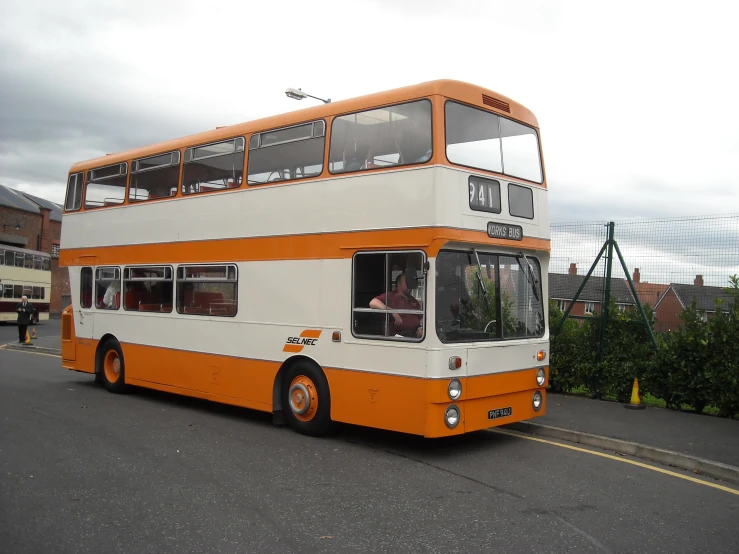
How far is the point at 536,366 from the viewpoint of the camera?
8531mm

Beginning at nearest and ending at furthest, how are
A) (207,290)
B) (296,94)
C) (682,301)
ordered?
(207,290) < (682,301) < (296,94)

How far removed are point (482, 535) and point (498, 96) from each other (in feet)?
17.3

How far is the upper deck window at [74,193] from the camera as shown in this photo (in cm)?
1343

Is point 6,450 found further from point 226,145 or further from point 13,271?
point 13,271

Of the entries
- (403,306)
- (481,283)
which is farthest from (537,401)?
(403,306)

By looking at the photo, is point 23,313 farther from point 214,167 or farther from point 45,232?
point 45,232

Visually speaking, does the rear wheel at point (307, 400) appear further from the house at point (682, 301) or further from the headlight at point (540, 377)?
the house at point (682, 301)

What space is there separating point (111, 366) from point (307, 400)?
5.61 meters

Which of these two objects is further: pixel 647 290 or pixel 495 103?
pixel 647 290

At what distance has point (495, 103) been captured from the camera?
27.2ft

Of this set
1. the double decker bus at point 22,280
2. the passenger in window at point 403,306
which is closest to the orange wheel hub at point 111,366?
the passenger in window at point 403,306

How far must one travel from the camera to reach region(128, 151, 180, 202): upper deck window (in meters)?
11.2

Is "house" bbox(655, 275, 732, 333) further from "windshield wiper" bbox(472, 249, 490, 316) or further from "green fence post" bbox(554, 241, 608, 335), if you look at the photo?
"windshield wiper" bbox(472, 249, 490, 316)

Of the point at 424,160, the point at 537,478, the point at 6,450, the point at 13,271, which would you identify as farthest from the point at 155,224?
the point at 13,271
